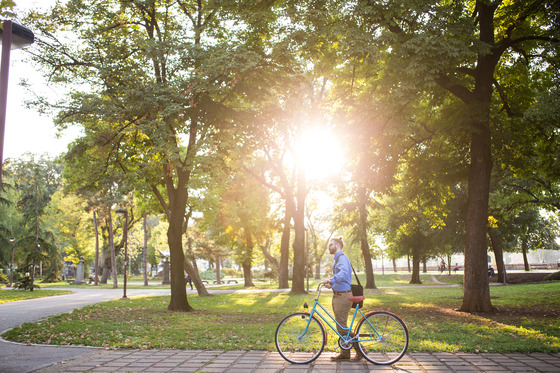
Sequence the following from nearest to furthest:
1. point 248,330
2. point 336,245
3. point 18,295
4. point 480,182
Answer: point 336,245
point 248,330
point 480,182
point 18,295

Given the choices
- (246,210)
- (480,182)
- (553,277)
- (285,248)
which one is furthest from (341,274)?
(553,277)

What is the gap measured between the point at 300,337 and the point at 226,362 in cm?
127

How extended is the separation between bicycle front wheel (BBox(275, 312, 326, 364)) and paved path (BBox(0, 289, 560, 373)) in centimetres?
18

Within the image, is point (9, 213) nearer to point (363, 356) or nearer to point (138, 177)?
point (138, 177)

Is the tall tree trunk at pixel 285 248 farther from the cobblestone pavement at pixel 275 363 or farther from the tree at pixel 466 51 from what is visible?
the cobblestone pavement at pixel 275 363

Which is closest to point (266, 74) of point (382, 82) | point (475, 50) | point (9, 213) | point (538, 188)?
point (382, 82)

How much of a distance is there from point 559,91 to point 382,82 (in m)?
4.92

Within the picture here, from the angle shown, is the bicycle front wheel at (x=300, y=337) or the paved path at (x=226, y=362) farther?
the bicycle front wheel at (x=300, y=337)

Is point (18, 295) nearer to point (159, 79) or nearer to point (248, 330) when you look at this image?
point (159, 79)

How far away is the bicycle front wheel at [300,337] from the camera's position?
23.3 ft

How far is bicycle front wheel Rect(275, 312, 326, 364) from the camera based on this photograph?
711 centimetres

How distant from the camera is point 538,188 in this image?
22.8 meters

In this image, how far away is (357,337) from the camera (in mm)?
7117

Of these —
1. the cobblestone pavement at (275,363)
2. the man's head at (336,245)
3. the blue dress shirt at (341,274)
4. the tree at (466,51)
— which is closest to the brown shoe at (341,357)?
the cobblestone pavement at (275,363)
